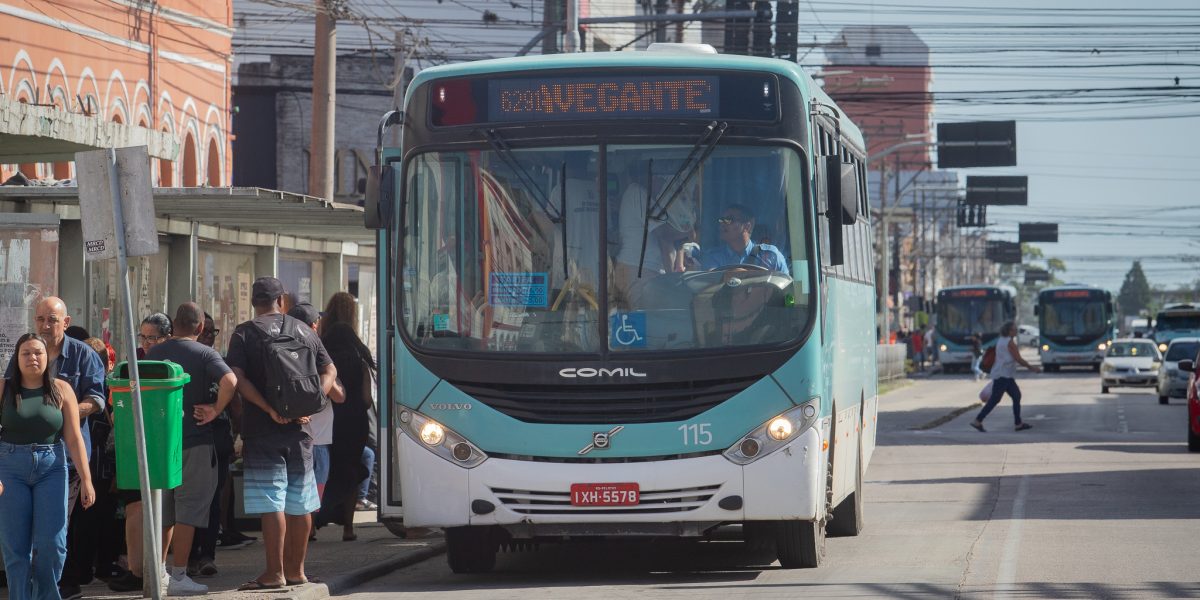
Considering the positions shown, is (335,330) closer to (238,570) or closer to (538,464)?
(238,570)

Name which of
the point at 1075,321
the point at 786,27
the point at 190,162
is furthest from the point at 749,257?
the point at 1075,321

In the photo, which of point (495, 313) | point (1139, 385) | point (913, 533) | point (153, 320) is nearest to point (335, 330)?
point (153, 320)

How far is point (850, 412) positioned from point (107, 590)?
5149mm

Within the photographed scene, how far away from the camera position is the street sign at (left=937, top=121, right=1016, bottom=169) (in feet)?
148

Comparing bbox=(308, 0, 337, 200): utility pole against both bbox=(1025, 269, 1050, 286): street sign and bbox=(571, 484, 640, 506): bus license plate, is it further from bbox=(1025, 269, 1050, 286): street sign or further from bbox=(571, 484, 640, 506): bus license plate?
bbox=(1025, 269, 1050, 286): street sign

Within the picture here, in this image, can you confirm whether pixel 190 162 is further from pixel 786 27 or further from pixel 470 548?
pixel 470 548

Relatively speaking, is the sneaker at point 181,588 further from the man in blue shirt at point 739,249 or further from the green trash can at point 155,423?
the man in blue shirt at point 739,249

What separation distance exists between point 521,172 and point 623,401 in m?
1.47

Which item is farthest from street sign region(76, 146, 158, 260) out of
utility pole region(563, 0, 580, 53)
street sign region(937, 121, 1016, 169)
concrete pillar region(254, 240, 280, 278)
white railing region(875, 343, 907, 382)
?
white railing region(875, 343, 907, 382)

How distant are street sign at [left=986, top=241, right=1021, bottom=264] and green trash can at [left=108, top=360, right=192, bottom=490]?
10413 centimetres

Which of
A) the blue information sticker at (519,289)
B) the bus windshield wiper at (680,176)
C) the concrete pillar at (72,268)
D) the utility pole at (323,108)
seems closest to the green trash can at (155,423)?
the blue information sticker at (519,289)

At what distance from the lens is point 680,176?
1041cm

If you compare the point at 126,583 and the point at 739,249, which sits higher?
the point at 739,249

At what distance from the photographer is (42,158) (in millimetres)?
13203
